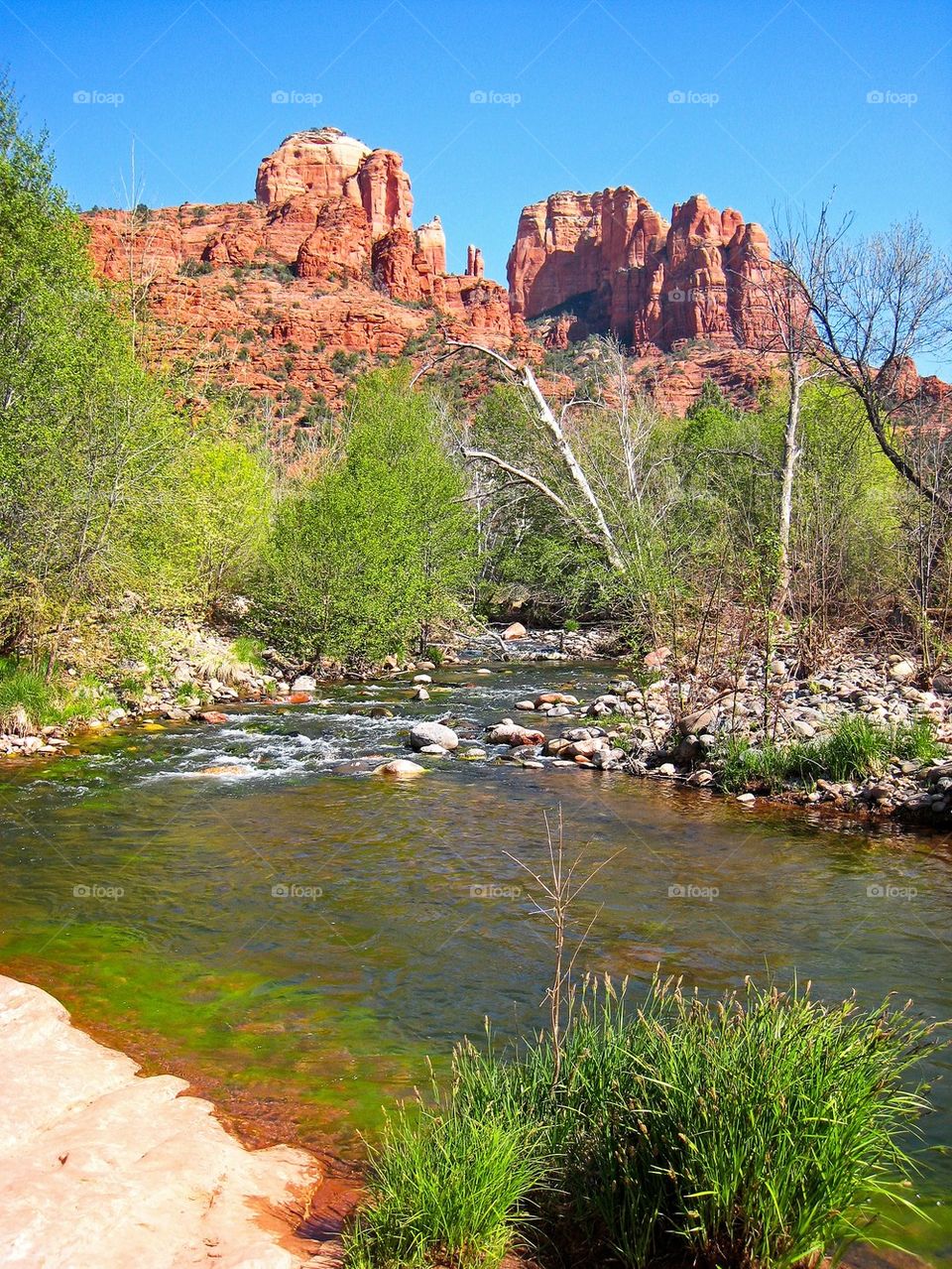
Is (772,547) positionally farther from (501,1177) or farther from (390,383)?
(390,383)

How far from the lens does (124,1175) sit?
3289 millimetres

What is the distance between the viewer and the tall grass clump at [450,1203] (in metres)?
2.87

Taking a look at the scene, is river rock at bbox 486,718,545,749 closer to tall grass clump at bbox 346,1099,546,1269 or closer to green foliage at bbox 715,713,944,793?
green foliage at bbox 715,713,944,793

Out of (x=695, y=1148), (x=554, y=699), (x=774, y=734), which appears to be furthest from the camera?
(x=554, y=699)

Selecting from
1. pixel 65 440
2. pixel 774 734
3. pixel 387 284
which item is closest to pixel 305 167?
pixel 387 284

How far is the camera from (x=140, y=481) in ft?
50.4

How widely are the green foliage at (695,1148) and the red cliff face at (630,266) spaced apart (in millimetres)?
104044

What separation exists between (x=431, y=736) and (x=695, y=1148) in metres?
11.0

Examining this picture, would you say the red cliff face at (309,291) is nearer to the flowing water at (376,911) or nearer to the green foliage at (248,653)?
the green foliage at (248,653)

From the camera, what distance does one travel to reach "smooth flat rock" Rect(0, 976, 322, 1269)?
2871mm

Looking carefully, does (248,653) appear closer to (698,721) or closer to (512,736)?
(512,736)

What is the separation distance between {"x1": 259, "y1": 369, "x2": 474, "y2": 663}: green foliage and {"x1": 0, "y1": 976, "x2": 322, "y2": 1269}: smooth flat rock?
1632 cm

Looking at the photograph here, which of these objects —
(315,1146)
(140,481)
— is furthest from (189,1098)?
(140,481)

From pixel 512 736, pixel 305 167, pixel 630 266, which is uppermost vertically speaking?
pixel 305 167
